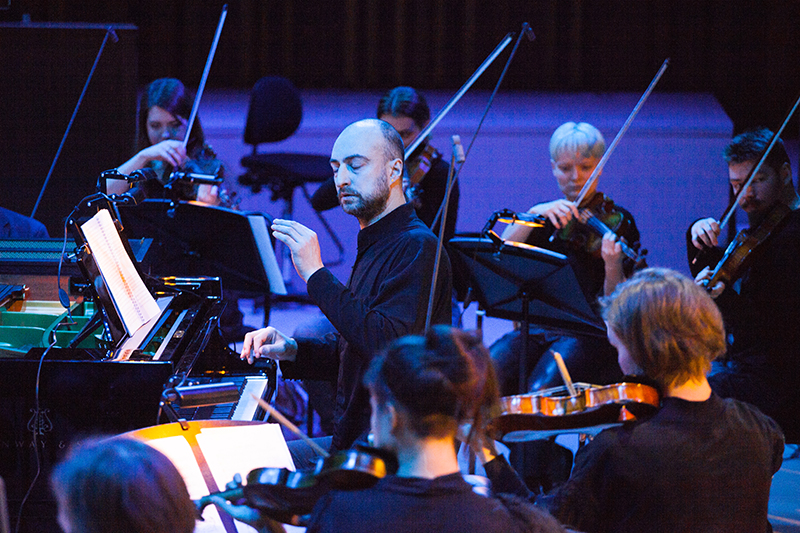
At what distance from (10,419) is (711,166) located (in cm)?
514

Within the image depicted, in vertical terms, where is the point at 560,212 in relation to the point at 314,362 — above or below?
above

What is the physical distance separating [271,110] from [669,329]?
13.6 ft

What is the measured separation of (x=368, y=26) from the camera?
22.9ft

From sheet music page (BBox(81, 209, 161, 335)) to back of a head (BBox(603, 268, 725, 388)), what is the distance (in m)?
1.25

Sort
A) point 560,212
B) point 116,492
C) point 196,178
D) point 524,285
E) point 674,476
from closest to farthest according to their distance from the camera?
point 116,492 < point 674,476 < point 196,178 < point 524,285 < point 560,212

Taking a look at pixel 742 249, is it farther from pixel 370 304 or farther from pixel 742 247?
pixel 370 304

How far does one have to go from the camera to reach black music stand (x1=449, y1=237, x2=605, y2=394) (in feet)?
9.09

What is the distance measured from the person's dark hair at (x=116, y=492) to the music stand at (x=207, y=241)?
1.86 m

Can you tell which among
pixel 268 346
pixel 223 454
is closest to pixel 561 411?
pixel 223 454

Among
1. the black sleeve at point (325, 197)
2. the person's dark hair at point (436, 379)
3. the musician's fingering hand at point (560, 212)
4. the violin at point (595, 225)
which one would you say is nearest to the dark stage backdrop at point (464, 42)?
the black sleeve at point (325, 197)

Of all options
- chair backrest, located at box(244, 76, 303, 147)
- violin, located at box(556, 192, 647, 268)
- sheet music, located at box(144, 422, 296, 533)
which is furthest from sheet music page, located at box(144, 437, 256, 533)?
chair backrest, located at box(244, 76, 303, 147)

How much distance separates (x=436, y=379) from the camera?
121 cm

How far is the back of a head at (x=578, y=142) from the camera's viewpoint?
3406 millimetres

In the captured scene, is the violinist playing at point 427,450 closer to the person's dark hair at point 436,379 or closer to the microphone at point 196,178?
the person's dark hair at point 436,379
